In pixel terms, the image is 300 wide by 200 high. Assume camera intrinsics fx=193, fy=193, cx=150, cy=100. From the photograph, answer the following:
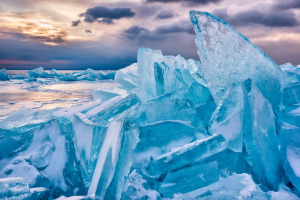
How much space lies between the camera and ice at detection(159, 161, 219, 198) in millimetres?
906

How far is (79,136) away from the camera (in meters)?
→ 1.26

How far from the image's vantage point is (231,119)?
1.06 m

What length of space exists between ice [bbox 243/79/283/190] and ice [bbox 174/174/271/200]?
0.71 feet

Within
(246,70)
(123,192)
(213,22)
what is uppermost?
(213,22)

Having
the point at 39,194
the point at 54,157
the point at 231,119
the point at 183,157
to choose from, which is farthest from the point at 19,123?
the point at 231,119

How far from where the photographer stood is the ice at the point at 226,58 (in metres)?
1.32

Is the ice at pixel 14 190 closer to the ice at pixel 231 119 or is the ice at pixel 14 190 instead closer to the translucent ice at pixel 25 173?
the translucent ice at pixel 25 173

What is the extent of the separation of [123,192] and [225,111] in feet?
2.27

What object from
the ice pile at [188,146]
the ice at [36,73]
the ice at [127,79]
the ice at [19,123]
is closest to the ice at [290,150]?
the ice pile at [188,146]

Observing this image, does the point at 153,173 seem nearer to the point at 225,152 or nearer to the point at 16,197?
the point at 225,152

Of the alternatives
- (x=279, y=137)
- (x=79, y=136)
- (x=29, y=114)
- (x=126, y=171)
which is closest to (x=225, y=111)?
(x=279, y=137)

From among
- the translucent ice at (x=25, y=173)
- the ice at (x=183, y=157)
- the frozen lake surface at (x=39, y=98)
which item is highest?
the ice at (x=183, y=157)

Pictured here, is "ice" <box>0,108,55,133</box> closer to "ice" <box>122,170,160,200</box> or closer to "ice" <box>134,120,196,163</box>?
"ice" <box>134,120,196,163</box>

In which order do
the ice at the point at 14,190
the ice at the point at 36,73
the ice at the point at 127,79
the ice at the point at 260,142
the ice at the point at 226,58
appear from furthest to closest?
the ice at the point at 36,73
the ice at the point at 127,79
the ice at the point at 226,58
the ice at the point at 260,142
the ice at the point at 14,190
